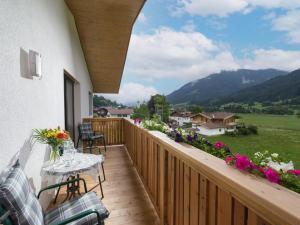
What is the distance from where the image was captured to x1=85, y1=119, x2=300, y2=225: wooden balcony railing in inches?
27.8

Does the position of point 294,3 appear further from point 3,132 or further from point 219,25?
point 219,25

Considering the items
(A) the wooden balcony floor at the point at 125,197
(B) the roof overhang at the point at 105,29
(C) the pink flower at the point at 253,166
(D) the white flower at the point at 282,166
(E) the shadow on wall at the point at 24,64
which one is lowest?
(A) the wooden balcony floor at the point at 125,197

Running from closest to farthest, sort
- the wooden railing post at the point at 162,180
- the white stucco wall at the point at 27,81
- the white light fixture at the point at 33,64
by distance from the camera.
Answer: the white stucco wall at the point at 27,81 < the white light fixture at the point at 33,64 < the wooden railing post at the point at 162,180

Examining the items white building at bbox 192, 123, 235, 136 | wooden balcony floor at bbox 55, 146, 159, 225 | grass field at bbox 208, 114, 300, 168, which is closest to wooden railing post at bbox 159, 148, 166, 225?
wooden balcony floor at bbox 55, 146, 159, 225

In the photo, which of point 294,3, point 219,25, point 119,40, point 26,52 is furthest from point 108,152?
point 219,25

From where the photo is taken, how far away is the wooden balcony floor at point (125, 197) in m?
2.32

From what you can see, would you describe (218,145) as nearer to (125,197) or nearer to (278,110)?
(278,110)

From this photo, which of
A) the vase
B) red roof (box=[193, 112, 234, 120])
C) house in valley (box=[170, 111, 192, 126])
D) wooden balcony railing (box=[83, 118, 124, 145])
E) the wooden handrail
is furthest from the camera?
wooden balcony railing (box=[83, 118, 124, 145])

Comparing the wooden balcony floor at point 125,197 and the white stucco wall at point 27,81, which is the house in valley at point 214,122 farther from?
the white stucco wall at point 27,81

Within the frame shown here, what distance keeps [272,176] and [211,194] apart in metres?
0.38

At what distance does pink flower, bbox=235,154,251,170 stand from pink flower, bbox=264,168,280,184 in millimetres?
95

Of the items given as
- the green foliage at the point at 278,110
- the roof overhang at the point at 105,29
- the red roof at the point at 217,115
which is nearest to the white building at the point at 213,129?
the red roof at the point at 217,115

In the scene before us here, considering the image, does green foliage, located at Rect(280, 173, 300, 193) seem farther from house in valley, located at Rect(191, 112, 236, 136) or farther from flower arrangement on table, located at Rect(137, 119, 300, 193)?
house in valley, located at Rect(191, 112, 236, 136)

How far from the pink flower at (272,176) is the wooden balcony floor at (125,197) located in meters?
1.72
